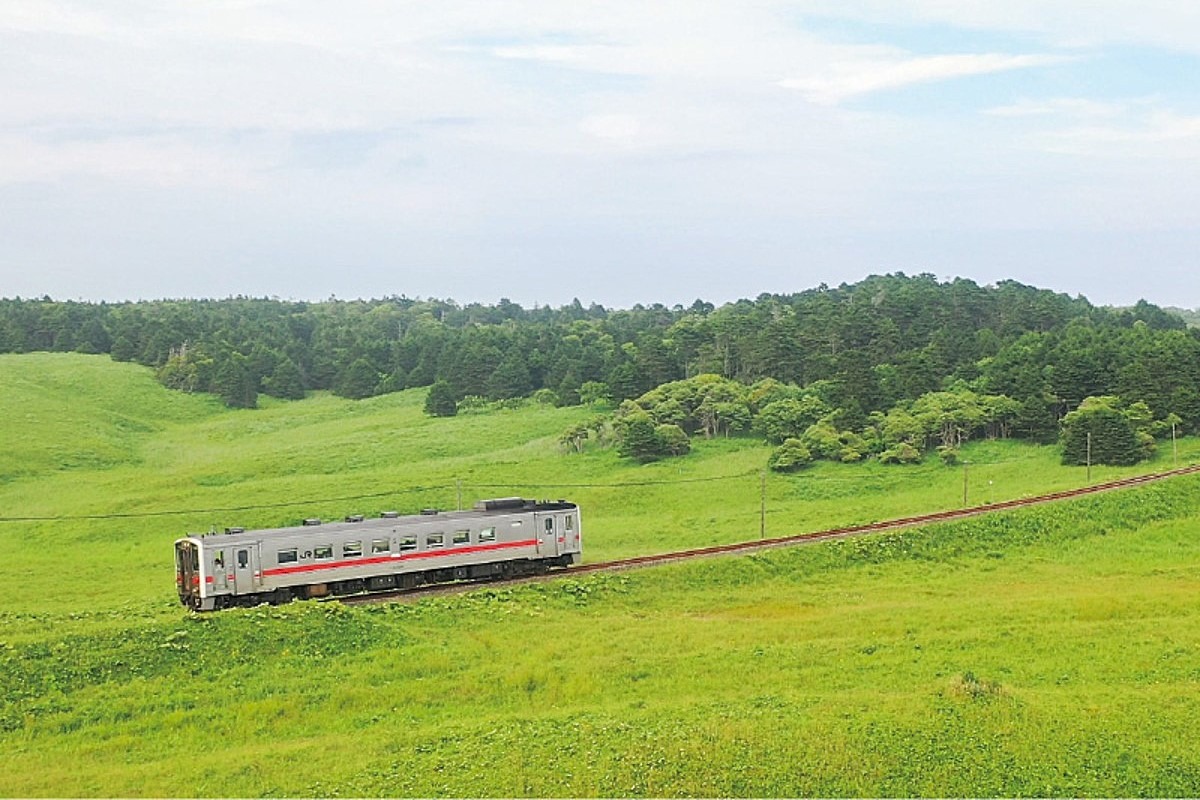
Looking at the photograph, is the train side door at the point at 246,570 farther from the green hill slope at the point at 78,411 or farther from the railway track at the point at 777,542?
the green hill slope at the point at 78,411

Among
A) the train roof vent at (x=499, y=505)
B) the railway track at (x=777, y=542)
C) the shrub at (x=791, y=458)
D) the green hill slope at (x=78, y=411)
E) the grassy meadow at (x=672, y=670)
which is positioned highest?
the green hill slope at (x=78, y=411)

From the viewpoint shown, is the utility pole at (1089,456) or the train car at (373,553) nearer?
the train car at (373,553)

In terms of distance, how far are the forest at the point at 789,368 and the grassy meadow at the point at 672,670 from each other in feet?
48.7

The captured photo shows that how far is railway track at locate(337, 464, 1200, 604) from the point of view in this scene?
38.6m

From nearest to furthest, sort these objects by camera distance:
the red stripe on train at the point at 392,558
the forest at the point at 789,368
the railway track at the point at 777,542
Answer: the red stripe on train at the point at 392,558
the railway track at the point at 777,542
the forest at the point at 789,368

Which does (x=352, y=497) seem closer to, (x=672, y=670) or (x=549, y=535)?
(x=549, y=535)

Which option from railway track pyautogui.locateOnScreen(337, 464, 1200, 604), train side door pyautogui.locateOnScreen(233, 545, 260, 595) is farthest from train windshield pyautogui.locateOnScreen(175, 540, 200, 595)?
railway track pyautogui.locateOnScreen(337, 464, 1200, 604)

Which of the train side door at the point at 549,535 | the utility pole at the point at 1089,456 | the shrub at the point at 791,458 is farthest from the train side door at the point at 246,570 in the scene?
the utility pole at the point at 1089,456

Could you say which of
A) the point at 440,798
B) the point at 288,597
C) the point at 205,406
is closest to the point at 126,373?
the point at 205,406

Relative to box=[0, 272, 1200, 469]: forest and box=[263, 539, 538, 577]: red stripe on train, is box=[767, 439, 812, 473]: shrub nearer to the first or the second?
box=[0, 272, 1200, 469]: forest

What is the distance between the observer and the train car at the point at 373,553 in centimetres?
3631

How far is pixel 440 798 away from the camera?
2091 centimetres

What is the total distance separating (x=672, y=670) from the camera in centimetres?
3012

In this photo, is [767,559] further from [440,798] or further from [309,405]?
[309,405]
